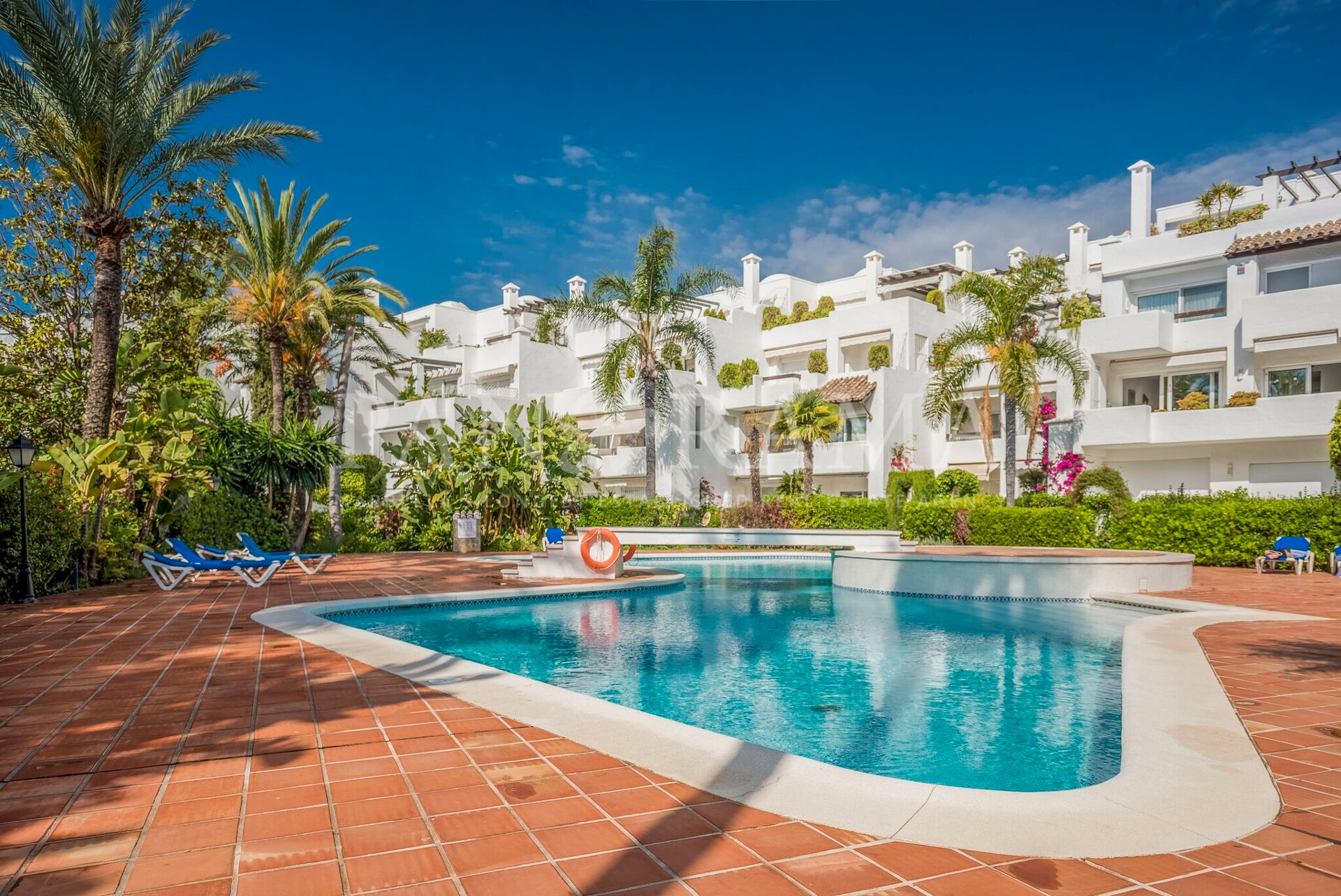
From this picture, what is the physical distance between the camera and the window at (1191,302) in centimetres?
2820

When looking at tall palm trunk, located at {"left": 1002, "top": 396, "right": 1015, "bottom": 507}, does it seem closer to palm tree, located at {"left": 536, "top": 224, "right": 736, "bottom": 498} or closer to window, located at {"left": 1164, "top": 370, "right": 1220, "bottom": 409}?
window, located at {"left": 1164, "top": 370, "right": 1220, "bottom": 409}

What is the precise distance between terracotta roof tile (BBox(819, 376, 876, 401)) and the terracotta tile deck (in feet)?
91.2

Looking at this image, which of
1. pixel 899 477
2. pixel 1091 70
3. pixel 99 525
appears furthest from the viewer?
pixel 899 477

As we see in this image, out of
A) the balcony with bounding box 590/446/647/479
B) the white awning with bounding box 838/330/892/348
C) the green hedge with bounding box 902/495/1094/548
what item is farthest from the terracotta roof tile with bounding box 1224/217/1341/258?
the balcony with bounding box 590/446/647/479

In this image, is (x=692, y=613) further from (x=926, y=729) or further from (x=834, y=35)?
(x=834, y=35)

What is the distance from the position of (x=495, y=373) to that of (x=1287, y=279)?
117 feet

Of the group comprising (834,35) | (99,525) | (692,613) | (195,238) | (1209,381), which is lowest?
(692,613)

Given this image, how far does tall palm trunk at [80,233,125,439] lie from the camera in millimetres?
14898

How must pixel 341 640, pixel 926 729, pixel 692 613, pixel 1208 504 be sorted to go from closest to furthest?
1. pixel 926 729
2. pixel 341 640
3. pixel 692 613
4. pixel 1208 504

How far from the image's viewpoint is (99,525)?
14625 mm

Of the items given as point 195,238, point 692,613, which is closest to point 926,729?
point 692,613

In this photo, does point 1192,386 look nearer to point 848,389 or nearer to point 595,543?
point 848,389

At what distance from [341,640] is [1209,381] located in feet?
96.0

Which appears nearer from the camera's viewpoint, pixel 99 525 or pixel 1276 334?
pixel 99 525
